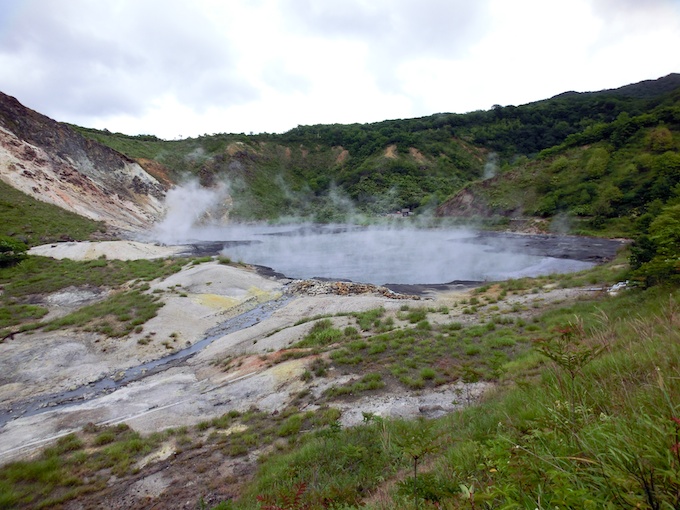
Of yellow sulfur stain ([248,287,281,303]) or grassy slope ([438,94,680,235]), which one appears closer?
yellow sulfur stain ([248,287,281,303])

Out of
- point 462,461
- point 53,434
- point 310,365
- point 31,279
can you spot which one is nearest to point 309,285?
point 310,365

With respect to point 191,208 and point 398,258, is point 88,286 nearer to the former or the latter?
point 398,258

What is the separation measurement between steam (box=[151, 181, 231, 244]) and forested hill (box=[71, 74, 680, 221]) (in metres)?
3.11

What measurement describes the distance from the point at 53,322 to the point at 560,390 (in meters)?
20.0

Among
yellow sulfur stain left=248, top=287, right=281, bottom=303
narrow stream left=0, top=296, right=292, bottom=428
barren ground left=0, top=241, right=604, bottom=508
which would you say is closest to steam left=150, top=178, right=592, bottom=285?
yellow sulfur stain left=248, top=287, right=281, bottom=303

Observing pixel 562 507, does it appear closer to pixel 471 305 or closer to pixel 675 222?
pixel 675 222

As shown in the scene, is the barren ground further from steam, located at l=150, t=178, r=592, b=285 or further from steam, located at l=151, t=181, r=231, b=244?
steam, located at l=151, t=181, r=231, b=244

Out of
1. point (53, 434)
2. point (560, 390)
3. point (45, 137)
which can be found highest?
point (45, 137)

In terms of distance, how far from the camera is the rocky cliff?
40.4m

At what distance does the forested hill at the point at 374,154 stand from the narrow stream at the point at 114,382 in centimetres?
5743

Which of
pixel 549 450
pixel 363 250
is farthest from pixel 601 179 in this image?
pixel 549 450

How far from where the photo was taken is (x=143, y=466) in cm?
680

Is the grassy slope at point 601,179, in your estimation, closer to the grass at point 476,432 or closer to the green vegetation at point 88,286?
the grass at point 476,432

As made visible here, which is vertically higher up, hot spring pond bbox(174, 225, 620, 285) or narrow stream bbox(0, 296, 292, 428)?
hot spring pond bbox(174, 225, 620, 285)
